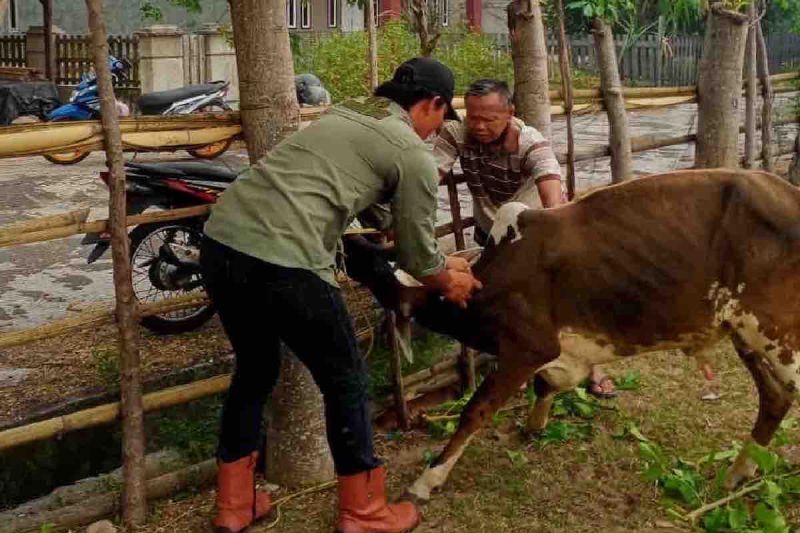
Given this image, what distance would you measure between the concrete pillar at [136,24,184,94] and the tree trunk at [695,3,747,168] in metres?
10.9

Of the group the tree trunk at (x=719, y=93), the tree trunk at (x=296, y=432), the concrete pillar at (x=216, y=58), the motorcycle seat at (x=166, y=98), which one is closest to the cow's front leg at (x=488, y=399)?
the tree trunk at (x=296, y=432)

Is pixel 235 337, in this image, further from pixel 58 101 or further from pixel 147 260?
pixel 58 101

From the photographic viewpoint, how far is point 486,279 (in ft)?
14.2

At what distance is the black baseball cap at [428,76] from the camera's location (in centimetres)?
367

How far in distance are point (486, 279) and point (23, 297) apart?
3.78m

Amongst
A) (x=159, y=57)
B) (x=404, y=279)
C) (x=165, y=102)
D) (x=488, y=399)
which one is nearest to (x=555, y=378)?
(x=488, y=399)

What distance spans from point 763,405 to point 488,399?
1134 mm

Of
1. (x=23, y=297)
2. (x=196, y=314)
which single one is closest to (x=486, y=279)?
(x=196, y=314)

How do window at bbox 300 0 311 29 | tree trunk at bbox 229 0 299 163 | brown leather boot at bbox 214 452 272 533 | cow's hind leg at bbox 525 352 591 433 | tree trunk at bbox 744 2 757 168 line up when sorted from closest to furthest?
1. brown leather boot at bbox 214 452 272 533
2. tree trunk at bbox 229 0 299 163
3. cow's hind leg at bbox 525 352 591 433
4. tree trunk at bbox 744 2 757 168
5. window at bbox 300 0 311 29

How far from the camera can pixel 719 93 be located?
7.57 metres

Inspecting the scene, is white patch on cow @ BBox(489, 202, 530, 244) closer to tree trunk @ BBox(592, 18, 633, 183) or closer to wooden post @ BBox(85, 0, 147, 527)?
wooden post @ BBox(85, 0, 147, 527)

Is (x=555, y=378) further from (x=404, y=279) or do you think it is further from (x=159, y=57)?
(x=159, y=57)

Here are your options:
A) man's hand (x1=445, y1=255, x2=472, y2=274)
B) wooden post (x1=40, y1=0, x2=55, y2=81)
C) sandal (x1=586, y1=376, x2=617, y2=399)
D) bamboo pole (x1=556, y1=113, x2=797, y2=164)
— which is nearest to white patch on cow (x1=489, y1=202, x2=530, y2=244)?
man's hand (x1=445, y1=255, x2=472, y2=274)

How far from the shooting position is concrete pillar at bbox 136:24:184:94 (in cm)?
1673
